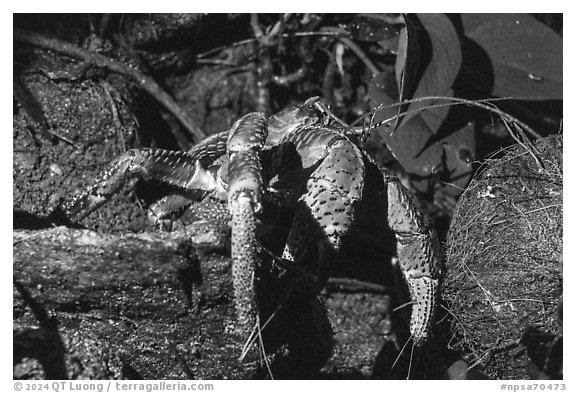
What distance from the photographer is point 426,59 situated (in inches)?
109

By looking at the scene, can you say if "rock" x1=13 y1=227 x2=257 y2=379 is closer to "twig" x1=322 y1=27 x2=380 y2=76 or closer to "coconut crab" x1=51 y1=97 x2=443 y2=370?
"coconut crab" x1=51 y1=97 x2=443 y2=370

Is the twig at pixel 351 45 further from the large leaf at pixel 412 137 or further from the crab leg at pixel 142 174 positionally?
the crab leg at pixel 142 174

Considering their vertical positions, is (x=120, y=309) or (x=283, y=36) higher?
(x=283, y=36)

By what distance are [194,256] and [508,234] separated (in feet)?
3.10

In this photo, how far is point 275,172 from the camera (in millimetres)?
2348

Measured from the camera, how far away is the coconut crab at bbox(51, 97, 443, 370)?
2.11 m

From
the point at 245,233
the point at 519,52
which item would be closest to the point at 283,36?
the point at 519,52

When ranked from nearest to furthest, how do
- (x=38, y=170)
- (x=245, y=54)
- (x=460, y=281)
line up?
(x=460, y=281), (x=38, y=170), (x=245, y=54)

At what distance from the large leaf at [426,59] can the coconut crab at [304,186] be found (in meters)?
0.41

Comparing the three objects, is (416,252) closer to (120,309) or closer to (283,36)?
(120,309)

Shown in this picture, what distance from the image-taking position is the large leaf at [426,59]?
105 inches

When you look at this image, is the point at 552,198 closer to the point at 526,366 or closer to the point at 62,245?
the point at 526,366

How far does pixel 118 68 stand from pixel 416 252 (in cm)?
142
